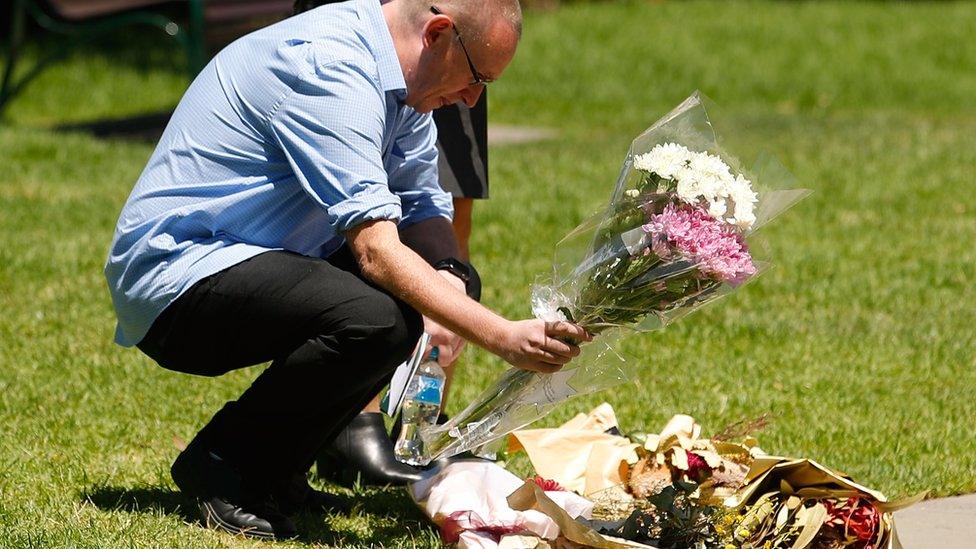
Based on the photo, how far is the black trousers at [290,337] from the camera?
10.1ft

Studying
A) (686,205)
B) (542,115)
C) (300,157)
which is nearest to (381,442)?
(300,157)

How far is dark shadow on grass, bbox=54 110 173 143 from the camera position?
9930mm

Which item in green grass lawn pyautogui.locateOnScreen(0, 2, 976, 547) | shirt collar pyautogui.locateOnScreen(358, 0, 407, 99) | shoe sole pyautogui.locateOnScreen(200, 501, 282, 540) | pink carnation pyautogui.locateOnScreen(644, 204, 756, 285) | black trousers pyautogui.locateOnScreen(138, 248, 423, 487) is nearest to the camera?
pink carnation pyautogui.locateOnScreen(644, 204, 756, 285)

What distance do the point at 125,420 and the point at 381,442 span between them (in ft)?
2.90

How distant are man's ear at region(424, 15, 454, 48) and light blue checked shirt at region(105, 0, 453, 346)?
0.09 meters

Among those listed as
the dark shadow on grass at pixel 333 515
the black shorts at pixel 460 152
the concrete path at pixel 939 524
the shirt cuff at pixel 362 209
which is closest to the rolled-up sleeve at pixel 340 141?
the shirt cuff at pixel 362 209

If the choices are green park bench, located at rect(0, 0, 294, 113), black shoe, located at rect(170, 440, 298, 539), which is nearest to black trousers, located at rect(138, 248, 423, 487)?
black shoe, located at rect(170, 440, 298, 539)

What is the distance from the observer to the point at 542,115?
38.2 feet

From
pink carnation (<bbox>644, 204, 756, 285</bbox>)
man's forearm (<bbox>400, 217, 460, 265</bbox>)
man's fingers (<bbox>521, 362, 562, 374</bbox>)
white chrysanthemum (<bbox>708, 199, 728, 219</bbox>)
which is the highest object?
white chrysanthemum (<bbox>708, 199, 728, 219</bbox>)

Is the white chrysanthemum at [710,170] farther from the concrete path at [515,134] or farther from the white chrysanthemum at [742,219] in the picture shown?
the concrete path at [515,134]

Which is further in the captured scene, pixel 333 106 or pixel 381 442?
pixel 381 442

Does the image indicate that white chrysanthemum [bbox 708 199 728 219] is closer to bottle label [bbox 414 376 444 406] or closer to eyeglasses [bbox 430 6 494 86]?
eyeglasses [bbox 430 6 494 86]

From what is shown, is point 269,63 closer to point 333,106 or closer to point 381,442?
point 333,106

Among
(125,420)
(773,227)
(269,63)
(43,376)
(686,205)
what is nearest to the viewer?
(686,205)
